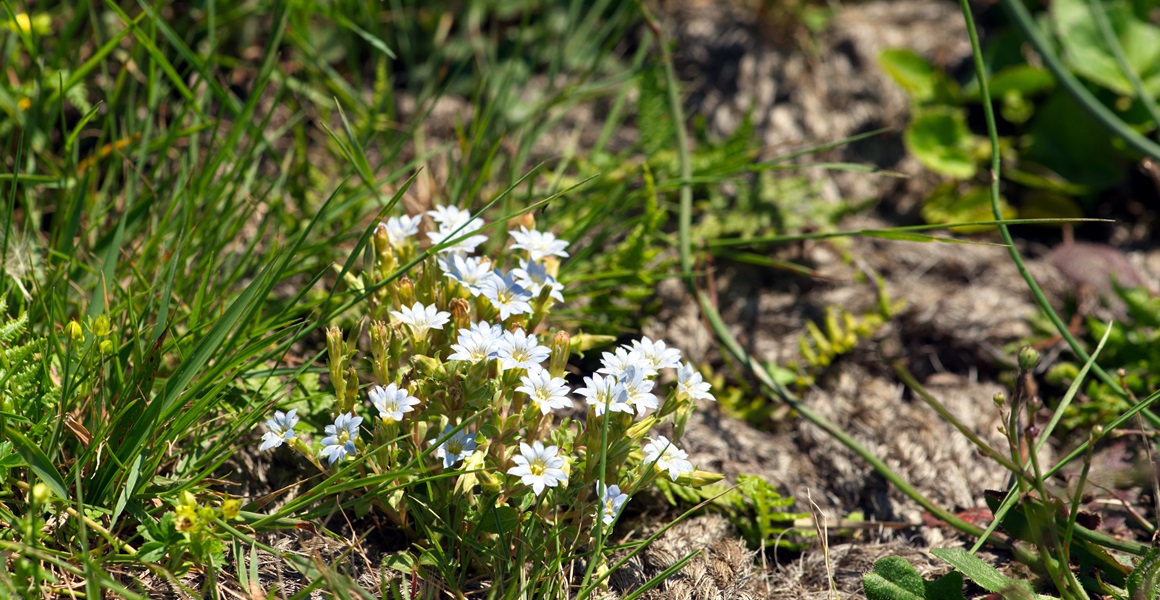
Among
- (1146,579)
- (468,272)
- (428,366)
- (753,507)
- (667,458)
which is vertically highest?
(468,272)

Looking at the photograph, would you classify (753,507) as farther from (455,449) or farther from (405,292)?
(405,292)

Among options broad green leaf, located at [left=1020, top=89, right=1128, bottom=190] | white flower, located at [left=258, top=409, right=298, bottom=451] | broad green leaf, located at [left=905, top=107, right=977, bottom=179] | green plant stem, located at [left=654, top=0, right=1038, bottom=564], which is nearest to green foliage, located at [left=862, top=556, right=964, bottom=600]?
green plant stem, located at [left=654, top=0, right=1038, bottom=564]

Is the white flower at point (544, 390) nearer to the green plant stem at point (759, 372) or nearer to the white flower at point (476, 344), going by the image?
the white flower at point (476, 344)

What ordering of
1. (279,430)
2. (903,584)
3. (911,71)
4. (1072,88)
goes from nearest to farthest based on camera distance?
1. (279,430)
2. (903,584)
3. (1072,88)
4. (911,71)

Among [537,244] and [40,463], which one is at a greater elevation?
[537,244]

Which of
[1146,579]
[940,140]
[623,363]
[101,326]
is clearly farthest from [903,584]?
[940,140]

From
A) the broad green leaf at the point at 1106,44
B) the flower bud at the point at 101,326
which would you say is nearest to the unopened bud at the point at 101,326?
the flower bud at the point at 101,326

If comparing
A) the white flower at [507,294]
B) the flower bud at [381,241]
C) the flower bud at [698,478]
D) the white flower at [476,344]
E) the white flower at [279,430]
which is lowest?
the flower bud at [698,478]

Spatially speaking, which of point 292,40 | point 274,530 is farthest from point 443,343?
point 292,40
